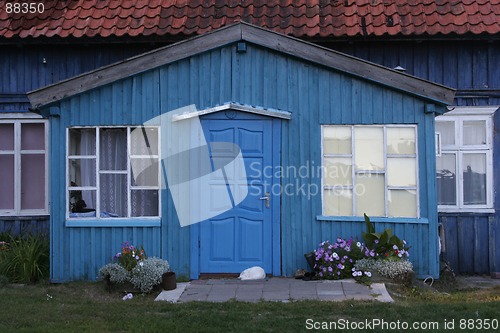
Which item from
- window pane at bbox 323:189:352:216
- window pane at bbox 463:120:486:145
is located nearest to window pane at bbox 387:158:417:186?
window pane at bbox 323:189:352:216

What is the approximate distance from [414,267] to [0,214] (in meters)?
7.01

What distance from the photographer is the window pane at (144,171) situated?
32.1 feet

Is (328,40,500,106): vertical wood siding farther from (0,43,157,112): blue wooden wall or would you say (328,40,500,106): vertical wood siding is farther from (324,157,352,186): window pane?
(0,43,157,112): blue wooden wall

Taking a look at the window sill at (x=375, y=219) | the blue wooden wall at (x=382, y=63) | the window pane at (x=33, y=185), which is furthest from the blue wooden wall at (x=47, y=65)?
the window sill at (x=375, y=219)

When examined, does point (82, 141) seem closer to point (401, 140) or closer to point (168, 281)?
point (168, 281)

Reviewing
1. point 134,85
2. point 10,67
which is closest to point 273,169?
point 134,85

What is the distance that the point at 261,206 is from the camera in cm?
970

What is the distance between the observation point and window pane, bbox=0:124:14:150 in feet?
38.0

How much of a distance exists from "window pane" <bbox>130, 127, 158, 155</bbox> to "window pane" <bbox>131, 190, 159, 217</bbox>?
60cm

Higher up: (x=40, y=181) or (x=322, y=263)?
(x=40, y=181)

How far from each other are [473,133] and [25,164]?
777cm

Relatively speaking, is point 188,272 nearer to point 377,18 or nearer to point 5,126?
point 5,126

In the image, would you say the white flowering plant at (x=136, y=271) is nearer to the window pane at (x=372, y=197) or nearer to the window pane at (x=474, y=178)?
the window pane at (x=372, y=197)

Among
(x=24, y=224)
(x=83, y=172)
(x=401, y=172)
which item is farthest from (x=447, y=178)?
(x=24, y=224)
